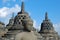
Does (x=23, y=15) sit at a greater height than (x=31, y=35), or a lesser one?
greater

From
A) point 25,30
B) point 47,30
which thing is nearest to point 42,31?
point 47,30

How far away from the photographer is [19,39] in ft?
36.1

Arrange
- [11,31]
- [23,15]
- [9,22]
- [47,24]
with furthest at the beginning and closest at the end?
[9,22] → [47,24] → [23,15] → [11,31]

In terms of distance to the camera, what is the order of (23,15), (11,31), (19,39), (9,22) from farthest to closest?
(9,22) → (23,15) → (11,31) → (19,39)

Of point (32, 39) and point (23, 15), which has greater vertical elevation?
point (23, 15)

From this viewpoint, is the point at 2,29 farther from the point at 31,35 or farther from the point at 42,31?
the point at 31,35

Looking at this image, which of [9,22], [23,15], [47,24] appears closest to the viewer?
[23,15]

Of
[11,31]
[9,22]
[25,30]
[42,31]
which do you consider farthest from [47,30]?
[25,30]

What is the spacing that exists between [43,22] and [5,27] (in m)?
16.4

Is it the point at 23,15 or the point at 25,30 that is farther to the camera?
the point at 23,15

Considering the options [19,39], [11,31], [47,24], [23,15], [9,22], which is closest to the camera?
[19,39]

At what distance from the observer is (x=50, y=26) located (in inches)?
4550

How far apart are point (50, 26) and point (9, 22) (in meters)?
18.7

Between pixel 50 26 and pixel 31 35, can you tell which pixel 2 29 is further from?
pixel 31 35
